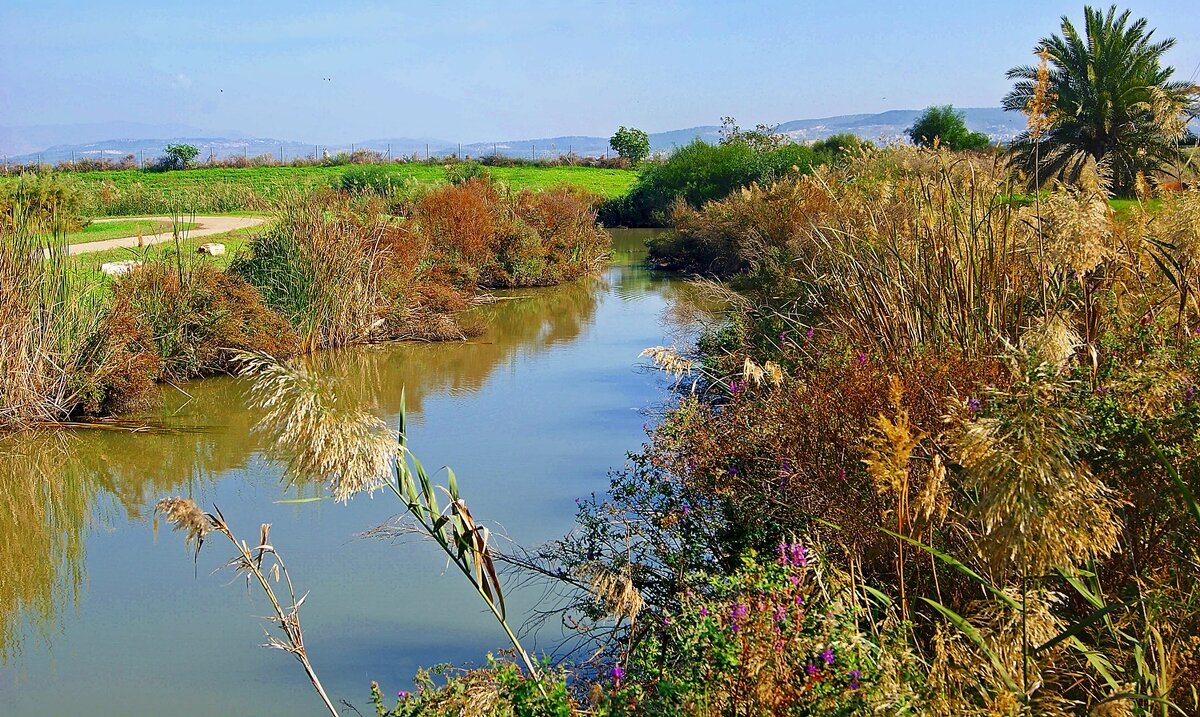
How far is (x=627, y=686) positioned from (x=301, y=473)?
1342mm

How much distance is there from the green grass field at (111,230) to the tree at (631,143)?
4724 cm

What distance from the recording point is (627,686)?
3469 millimetres

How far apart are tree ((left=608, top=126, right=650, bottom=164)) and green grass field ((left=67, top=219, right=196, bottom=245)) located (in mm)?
47245

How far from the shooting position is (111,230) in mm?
22234

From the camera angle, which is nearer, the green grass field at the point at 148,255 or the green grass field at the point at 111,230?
the green grass field at the point at 148,255

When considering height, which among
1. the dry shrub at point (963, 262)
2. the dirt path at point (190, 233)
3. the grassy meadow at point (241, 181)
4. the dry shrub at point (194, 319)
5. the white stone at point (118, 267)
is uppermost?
the grassy meadow at point (241, 181)

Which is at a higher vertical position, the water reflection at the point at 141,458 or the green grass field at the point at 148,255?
the green grass field at the point at 148,255

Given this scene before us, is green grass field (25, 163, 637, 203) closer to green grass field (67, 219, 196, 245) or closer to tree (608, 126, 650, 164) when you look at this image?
tree (608, 126, 650, 164)

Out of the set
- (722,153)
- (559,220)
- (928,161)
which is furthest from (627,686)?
(722,153)

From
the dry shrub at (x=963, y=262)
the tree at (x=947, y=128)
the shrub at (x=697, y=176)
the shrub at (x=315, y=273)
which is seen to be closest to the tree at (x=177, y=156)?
the shrub at (x=697, y=176)

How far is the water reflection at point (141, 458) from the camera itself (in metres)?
7.67

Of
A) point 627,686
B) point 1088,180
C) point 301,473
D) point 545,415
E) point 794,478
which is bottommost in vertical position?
point 545,415

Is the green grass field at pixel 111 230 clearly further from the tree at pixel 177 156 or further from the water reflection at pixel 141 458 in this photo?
the tree at pixel 177 156

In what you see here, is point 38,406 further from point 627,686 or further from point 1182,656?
point 1182,656
